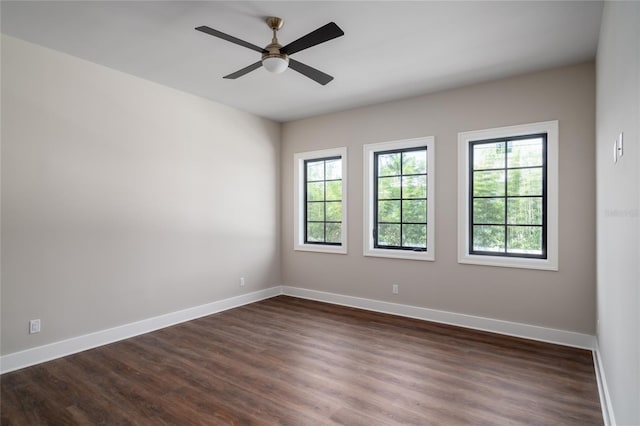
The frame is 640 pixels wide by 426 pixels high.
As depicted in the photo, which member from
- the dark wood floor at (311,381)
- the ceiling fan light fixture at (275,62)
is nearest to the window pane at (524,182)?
the dark wood floor at (311,381)

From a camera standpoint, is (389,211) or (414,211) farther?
(389,211)

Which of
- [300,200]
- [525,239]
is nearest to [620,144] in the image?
[525,239]

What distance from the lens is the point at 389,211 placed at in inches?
194

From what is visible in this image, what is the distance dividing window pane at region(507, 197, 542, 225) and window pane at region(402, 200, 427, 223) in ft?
3.29

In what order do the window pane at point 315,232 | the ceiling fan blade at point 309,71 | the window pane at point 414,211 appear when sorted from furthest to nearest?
the window pane at point 315,232
the window pane at point 414,211
the ceiling fan blade at point 309,71

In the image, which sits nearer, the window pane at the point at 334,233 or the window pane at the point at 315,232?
the window pane at the point at 334,233

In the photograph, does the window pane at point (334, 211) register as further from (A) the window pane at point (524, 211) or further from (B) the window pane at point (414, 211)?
(A) the window pane at point (524, 211)

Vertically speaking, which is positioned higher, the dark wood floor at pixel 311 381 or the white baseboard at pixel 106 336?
the white baseboard at pixel 106 336

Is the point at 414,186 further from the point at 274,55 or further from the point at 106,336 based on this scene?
the point at 106,336

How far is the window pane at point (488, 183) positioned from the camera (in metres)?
4.05

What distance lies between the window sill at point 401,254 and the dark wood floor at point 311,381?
2.97ft

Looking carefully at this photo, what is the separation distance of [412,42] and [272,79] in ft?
5.39

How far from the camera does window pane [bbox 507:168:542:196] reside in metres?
3.84

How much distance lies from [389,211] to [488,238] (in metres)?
1.33
